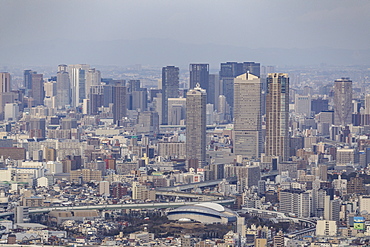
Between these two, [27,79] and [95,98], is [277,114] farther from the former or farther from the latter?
[95,98]

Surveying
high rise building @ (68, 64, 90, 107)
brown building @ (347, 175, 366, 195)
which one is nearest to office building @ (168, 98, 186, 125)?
high rise building @ (68, 64, 90, 107)

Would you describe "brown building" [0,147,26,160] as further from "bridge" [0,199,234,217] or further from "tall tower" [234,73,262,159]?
"bridge" [0,199,234,217]

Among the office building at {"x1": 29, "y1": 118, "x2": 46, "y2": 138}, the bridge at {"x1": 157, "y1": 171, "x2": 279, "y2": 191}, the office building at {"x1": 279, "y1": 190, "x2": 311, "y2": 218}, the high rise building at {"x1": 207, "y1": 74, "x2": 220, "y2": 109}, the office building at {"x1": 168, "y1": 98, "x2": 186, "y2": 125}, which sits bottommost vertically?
the bridge at {"x1": 157, "y1": 171, "x2": 279, "y2": 191}

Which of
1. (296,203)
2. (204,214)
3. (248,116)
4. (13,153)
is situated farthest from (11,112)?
(204,214)

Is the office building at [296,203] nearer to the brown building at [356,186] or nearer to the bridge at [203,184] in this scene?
the brown building at [356,186]

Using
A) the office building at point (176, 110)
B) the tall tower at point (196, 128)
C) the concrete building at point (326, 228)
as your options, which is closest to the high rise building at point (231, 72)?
the office building at point (176, 110)

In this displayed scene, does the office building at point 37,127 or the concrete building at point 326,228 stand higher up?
the concrete building at point 326,228

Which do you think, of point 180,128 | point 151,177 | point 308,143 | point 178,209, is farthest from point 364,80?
point 178,209
